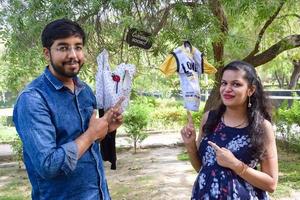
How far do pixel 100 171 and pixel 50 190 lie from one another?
249 mm

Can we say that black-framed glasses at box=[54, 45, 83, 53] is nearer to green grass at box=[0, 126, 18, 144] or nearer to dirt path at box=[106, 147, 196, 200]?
dirt path at box=[106, 147, 196, 200]

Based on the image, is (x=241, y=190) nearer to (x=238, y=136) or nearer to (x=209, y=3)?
(x=238, y=136)

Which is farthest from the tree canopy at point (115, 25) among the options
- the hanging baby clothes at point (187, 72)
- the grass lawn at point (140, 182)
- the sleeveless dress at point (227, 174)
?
the grass lawn at point (140, 182)

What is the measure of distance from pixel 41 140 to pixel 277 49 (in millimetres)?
6022

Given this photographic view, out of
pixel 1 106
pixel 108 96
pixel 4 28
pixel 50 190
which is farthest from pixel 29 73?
pixel 1 106

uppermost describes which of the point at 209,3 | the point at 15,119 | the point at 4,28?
the point at 209,3

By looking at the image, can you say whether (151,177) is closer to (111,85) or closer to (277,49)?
(277,49)

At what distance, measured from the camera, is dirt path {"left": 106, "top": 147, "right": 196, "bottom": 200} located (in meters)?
5.94

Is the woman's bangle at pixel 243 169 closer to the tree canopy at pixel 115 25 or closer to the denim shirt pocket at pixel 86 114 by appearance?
the denim shirt pocket at pixel 86 114

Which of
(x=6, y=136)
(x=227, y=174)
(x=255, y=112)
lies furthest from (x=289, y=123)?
(x=6, y=136)

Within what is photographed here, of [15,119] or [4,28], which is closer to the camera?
[15,119]

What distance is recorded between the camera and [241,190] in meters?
2.10

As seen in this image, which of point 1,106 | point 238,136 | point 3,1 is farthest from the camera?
point 1,106

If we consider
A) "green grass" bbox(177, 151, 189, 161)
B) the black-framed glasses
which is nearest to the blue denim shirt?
the black-framed glasses
